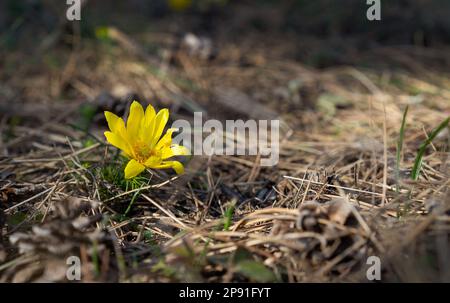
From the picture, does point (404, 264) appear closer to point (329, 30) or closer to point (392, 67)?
point (392, 67)

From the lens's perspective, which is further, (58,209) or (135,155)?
(135,155)

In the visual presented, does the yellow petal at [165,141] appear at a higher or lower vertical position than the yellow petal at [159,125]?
lower

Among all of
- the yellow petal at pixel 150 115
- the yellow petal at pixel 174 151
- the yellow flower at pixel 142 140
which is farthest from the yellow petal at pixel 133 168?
the yellow petal at pixel 150 115

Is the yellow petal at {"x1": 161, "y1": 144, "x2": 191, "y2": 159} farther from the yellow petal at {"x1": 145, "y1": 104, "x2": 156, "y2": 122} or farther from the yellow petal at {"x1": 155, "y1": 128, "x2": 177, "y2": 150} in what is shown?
the yellow petal at {"x1": 145, "y1": 104, "x2": 156, "y2": 122}

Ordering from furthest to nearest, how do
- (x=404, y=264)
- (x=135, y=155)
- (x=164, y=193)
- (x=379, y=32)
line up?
(x=379, y=32)
(x=164, y=193)
(x=135, y=155)
(x=404, y=264)

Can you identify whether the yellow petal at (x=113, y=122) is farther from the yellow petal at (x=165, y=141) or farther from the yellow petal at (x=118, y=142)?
the yellow petal at (x=165, y=141)

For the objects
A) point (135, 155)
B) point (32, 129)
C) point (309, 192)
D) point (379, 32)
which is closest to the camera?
point (135, 155)

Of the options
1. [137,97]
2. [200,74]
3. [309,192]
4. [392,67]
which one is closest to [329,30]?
[392,67]
